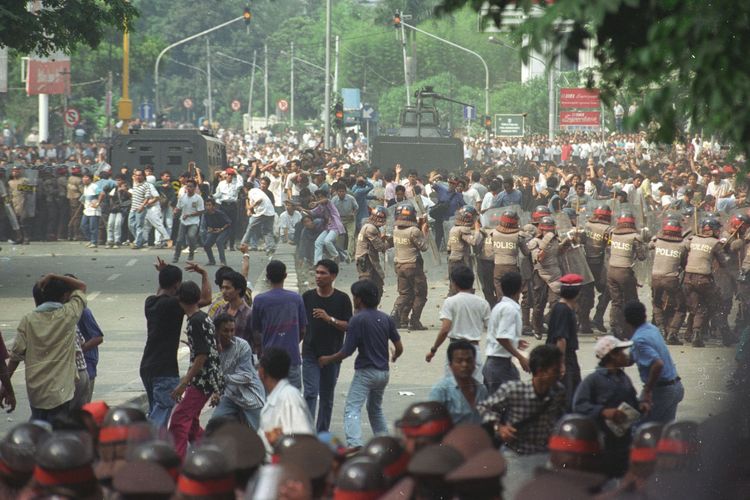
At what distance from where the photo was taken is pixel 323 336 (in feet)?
35.8

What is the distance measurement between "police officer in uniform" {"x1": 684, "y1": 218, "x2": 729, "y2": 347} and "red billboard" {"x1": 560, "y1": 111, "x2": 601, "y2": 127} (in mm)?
33698

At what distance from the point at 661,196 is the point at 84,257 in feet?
35.4

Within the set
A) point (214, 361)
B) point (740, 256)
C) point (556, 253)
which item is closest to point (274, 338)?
point (214, 361)

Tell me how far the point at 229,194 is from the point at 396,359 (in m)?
16.8

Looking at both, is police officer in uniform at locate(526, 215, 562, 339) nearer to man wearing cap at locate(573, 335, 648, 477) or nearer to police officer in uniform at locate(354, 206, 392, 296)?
police officer in uniform at locate(354, 206, 392, 296)

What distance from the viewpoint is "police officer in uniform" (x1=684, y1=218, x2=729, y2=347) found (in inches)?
650

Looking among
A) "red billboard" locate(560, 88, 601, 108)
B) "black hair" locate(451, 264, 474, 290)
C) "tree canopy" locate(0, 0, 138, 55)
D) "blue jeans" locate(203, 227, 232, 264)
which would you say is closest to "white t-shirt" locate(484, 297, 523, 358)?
"black hair" locate(451, 264, 474, 290)

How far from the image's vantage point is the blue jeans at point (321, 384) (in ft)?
35.9

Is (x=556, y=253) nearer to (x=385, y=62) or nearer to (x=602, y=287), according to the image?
(x=602, y=287)

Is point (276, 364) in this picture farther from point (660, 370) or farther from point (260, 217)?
point (260, 217)

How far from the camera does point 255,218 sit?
2653 centimetres

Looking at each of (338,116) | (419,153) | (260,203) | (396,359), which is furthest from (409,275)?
(338,116)

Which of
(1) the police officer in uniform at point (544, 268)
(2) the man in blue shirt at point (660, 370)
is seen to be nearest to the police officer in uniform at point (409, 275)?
(1) the police officer in uniform at point (544, 268)

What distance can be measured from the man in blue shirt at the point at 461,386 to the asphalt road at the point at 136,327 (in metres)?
3.00
